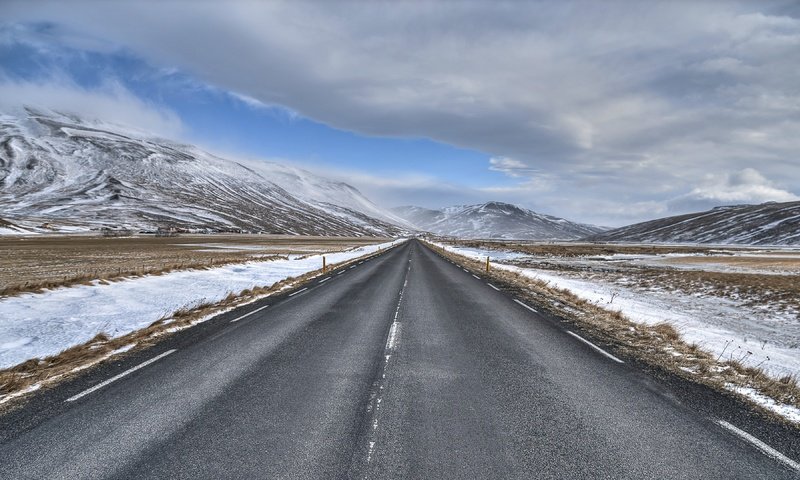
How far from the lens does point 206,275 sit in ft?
70.3

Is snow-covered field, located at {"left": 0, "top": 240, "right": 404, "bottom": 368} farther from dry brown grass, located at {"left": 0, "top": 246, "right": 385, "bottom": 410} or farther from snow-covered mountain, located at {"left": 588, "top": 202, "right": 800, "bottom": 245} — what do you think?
snow-covered mountain, located at {"left": 588, "top": 202, "right": 800, "bottom": 245}

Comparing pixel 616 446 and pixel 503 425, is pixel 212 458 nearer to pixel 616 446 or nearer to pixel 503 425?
pixel 503 425

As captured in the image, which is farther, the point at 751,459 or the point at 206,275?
the point at 206,275

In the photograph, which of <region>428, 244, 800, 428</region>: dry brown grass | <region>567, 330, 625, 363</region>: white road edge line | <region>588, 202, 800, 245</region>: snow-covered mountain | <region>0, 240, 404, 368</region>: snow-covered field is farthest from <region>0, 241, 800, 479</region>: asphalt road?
<region>588, 202, 800, 245</region>: snow-covered mountain

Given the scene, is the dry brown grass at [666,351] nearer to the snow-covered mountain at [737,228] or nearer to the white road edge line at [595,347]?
the white road edge line at [595,347]

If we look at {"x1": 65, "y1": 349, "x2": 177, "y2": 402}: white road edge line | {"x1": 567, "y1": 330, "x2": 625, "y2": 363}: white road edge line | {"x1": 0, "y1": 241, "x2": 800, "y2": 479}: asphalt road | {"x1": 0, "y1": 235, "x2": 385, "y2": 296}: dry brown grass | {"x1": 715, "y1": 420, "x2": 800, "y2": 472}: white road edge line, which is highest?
{"x1": 715, "y1": 420, "x2": 800, "y2": 472}: white road edge line

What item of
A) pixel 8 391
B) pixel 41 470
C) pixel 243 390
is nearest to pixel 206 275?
pixel 8 391

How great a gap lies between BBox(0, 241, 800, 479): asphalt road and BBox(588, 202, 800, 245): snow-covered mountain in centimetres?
15704

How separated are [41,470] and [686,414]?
24.6 ft

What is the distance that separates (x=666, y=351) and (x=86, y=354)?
1202cm

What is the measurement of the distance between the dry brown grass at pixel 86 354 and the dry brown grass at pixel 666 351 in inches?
408

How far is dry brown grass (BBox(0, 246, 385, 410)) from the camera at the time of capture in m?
6.37

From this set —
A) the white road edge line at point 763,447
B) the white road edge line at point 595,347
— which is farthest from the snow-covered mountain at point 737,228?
the white road edge line at point 763,447

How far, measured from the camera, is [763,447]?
445cm
